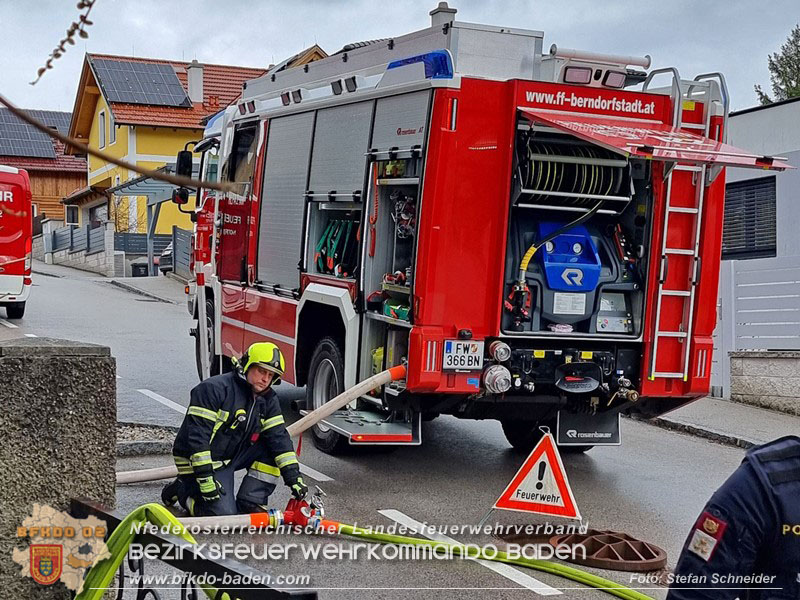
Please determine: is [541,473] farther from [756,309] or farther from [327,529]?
[756,309]

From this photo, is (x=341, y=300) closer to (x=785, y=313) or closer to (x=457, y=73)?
(x=457, y=73)

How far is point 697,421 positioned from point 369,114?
18.5ft

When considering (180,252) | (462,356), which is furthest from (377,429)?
(180,252)

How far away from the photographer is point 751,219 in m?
16.5

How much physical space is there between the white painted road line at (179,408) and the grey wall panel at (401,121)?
8.64 feet

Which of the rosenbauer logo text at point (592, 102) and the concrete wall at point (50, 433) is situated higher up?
the rosenbauer logo text at point (592, 102)

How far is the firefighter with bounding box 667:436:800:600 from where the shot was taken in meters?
2.87

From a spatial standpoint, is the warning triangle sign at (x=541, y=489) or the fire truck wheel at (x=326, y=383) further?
the fire truck wheel at (x=326, y=383)

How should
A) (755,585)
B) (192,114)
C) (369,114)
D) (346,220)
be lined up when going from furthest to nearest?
(192,114) < (346,220) < (369,114) < (755,585)

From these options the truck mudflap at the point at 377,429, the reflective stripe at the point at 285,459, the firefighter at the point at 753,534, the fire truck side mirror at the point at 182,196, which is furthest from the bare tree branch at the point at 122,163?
the fire truck side mirror at the point at 182,196

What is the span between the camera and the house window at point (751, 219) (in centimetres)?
1596

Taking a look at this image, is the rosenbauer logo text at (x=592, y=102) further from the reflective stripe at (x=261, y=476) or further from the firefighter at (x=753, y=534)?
the firefighter at (x=753, y=534)

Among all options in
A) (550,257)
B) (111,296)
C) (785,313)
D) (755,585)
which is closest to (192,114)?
(111,296)

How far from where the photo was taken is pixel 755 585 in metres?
2.98
